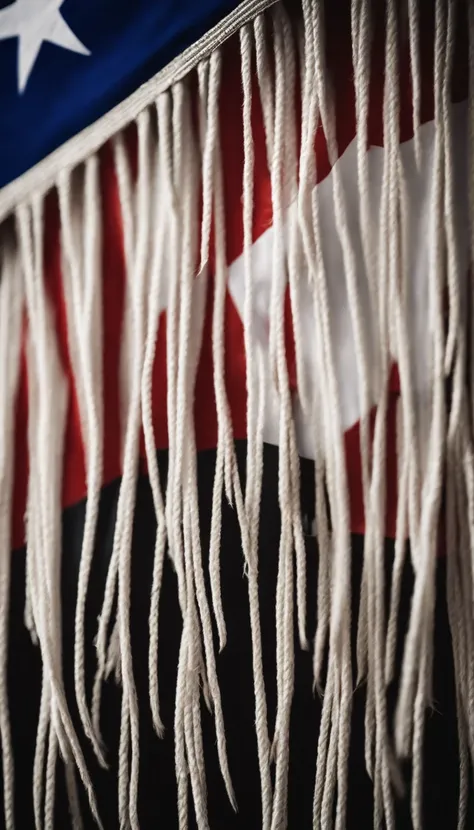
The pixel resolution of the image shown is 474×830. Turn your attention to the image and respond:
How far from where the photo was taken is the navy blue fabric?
1.71 feet

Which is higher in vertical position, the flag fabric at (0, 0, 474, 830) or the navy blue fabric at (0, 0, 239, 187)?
the navy blue fabric at (0, 0, 239, 187)

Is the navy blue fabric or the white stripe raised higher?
the navy blue fabric

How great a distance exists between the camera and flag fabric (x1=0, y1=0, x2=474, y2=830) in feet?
1.74

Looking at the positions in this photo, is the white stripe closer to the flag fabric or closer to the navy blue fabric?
the flag fabric

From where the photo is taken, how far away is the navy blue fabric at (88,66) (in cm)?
52

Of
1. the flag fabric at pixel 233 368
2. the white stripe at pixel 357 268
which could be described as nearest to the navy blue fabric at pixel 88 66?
the flag fabric at pixel 233 368

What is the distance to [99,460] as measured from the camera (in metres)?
0.57

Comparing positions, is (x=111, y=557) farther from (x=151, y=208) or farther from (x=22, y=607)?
(x=151, y=208)

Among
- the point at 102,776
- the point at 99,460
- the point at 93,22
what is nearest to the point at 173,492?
the point at 99,460

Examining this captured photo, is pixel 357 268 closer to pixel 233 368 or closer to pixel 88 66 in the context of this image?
pixel 233 368

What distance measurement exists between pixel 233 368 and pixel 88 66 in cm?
30

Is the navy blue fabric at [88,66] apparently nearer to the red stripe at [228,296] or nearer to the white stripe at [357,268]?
the red stripe at [228,296]

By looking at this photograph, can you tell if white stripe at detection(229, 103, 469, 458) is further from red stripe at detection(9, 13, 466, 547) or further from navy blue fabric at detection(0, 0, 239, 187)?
navy blue fabric at detection(0, 0, 239, 187)

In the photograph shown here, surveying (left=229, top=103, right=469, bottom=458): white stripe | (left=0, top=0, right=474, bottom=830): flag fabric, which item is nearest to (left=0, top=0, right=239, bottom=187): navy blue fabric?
(left=0, top=0, right=474, bottom=830): flag fabric
